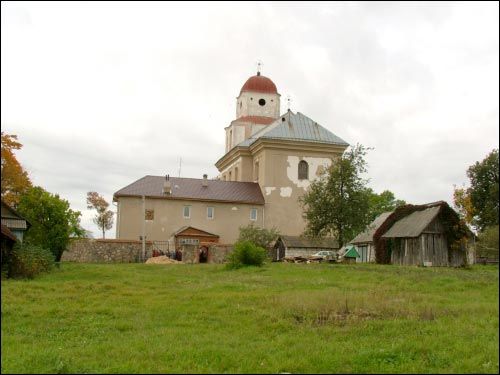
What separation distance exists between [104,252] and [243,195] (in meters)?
15.4

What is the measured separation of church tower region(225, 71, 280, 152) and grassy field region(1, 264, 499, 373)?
46894 mm

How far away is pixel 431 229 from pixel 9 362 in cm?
1789

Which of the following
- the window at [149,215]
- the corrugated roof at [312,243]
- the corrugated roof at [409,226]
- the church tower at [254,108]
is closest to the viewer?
the corrugated roof at [409,226]

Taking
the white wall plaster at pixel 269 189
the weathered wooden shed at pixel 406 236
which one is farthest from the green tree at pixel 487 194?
the white wall plaster at pixel 269 189

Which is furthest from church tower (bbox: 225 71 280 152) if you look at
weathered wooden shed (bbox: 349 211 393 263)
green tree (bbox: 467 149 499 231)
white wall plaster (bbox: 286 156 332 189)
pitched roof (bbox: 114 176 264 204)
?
green tree (bbox: 467 149 499 231)

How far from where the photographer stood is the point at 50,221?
2925 centimetres

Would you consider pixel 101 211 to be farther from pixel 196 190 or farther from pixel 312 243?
pixel 312 243

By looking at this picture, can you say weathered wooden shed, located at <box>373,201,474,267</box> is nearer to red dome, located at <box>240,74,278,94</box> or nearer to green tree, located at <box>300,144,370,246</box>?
green tree, located at <box>300,144,370,246</box>

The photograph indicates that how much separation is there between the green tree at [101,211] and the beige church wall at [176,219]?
73.4 feet

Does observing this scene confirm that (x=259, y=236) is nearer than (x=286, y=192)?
Yes

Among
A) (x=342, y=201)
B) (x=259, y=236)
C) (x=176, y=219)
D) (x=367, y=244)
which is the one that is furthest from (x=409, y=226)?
(x=176, y=219)

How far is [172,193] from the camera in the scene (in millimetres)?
52969

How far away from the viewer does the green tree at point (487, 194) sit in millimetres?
4203

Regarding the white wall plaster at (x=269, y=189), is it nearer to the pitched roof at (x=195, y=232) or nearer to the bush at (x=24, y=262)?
the pitched roof at (x=195, y=232)
